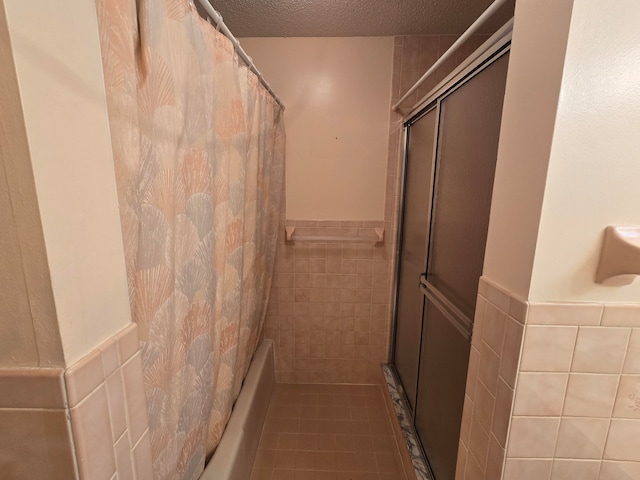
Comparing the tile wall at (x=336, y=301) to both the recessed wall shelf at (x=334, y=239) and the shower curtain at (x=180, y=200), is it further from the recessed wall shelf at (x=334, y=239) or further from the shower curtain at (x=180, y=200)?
the shower curtain at (x=180, y=200)

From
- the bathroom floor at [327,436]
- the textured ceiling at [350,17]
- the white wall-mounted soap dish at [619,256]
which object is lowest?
the bathroom floor at [327,436]

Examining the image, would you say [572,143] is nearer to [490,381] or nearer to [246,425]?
[490,381]

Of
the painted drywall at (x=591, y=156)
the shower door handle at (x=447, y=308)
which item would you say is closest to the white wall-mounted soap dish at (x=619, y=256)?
the painted drywall at (x=591, y=156)

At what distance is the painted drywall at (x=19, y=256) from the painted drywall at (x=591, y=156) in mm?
817

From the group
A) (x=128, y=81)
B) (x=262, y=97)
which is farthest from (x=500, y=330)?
(x=262, y=97)

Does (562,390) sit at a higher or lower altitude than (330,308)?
higher

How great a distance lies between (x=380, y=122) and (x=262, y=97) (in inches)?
31.5

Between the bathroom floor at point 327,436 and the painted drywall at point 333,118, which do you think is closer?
the bathroom floor at point 327,436

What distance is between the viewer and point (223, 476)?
0.99 m

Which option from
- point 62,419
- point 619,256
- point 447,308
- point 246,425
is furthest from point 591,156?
point 246,425

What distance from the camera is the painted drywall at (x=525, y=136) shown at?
0.55 m

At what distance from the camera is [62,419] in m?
0.37

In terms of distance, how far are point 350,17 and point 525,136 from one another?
50.6 inches

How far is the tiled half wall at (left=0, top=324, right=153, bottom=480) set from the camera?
366mm
